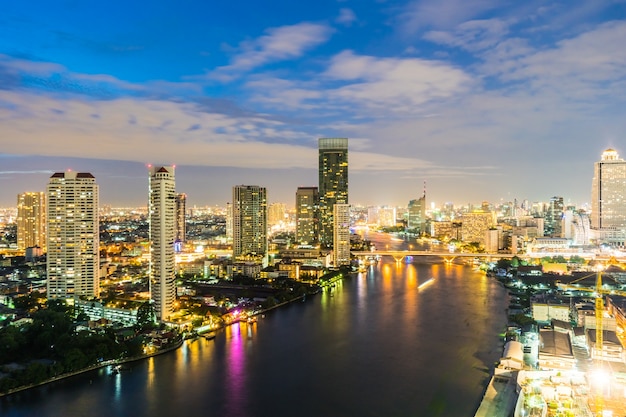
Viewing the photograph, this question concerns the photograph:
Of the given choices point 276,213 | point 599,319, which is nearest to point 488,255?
point 599,319

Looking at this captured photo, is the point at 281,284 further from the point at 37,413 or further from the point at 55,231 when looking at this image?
the point at 37,413

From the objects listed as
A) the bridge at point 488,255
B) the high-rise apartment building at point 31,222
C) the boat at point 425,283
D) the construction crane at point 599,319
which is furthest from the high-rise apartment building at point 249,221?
the construction crane at point 599,319

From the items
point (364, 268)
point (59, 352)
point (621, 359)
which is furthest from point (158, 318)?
point (364, 268)

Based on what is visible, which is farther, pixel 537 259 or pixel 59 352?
pixel 537 259

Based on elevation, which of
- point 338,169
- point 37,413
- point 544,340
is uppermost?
point 338,169

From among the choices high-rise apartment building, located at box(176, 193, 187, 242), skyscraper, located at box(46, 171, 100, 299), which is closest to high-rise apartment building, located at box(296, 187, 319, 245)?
high-rise apartment building, located at box(176, 193, 187, 242)

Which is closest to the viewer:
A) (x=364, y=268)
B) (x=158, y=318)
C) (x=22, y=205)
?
(x=158, y=318)

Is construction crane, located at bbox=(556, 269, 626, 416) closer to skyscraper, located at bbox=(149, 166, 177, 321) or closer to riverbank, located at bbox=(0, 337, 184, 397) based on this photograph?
riverbank, located at bbox=(0, 337, 184, 397)
